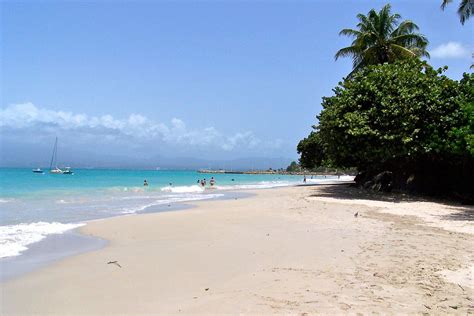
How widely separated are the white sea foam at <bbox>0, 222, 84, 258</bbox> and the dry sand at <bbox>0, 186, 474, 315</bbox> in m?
1.40

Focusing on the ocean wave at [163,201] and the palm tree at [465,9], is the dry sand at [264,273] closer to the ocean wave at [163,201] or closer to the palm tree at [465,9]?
the ocean wave at [163,201]

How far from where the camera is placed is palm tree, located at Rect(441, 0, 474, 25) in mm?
18788

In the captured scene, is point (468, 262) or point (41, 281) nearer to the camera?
point (41, 281)

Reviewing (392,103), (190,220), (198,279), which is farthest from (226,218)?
(392,103)

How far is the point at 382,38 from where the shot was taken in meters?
26.8

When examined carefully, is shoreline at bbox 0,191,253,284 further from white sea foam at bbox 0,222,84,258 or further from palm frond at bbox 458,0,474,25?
palm frond at bbox 458,0,474,25

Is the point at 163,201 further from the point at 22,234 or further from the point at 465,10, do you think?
the point at 465,10

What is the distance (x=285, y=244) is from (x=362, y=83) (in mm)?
14157

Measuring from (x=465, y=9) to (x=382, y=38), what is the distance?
792cm

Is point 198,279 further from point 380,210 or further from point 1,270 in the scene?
point 380,210

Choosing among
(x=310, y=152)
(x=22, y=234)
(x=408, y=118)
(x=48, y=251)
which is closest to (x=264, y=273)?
(x=48, y=251)

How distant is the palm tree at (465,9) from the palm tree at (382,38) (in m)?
7.07

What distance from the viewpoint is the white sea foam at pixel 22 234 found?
28.8ft

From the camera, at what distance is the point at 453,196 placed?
2119 cm
